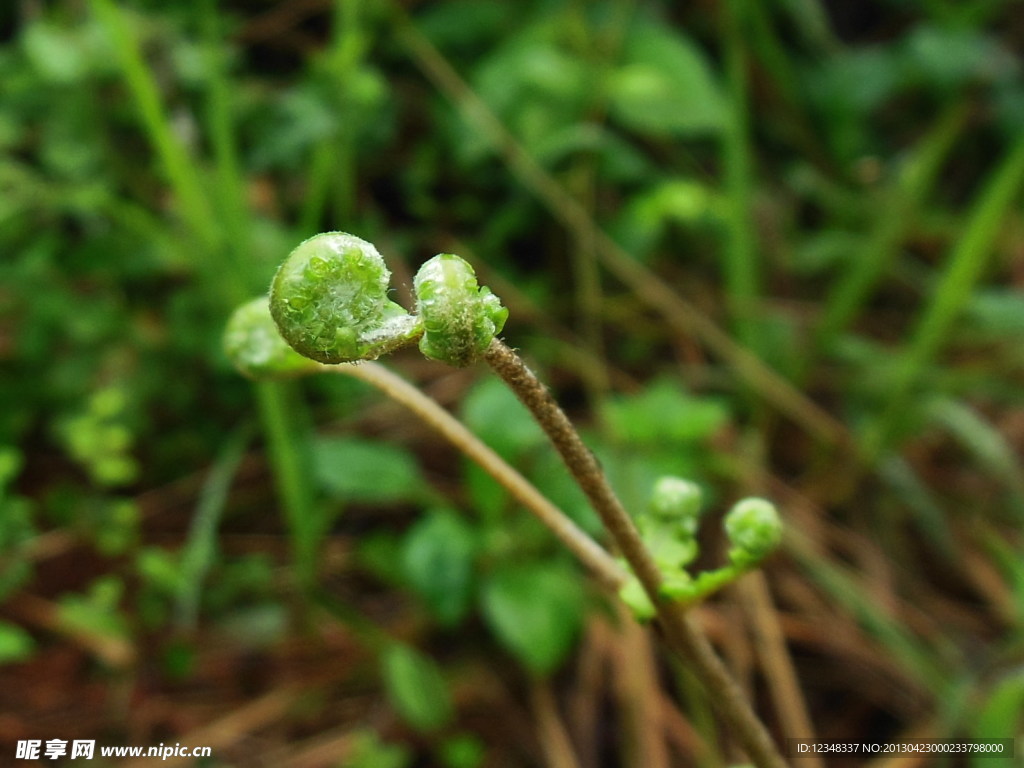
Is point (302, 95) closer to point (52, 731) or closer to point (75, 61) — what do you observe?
point (75, 61)

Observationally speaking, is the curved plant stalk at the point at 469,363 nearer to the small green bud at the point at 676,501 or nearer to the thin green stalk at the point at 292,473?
the small green bud at the point at 676,501

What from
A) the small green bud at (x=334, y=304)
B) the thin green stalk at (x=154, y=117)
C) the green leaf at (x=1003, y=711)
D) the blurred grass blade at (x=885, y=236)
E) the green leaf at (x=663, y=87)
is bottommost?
the green leaf at (x=1003, y=711)

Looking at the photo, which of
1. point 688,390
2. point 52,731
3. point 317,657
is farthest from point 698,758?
point 52,731

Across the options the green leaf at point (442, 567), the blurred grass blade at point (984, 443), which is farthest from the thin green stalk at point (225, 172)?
the blurred grass blade at point (984, 443)

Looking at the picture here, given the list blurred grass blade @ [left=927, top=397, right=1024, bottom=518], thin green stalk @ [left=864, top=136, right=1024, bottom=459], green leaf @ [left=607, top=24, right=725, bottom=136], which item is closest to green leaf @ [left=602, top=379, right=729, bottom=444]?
thin green stalk @ [left=864, top=136, right=1024, bottom=459]

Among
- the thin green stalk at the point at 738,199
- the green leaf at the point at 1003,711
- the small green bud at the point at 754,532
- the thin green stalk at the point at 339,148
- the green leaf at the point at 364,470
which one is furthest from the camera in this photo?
the thin green stalk at the point at 738,199

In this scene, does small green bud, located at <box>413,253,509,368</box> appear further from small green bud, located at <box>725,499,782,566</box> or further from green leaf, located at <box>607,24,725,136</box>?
green leaf, located at <box>607,24,725,136</box>

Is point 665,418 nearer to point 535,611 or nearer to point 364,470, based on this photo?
point 535,611
